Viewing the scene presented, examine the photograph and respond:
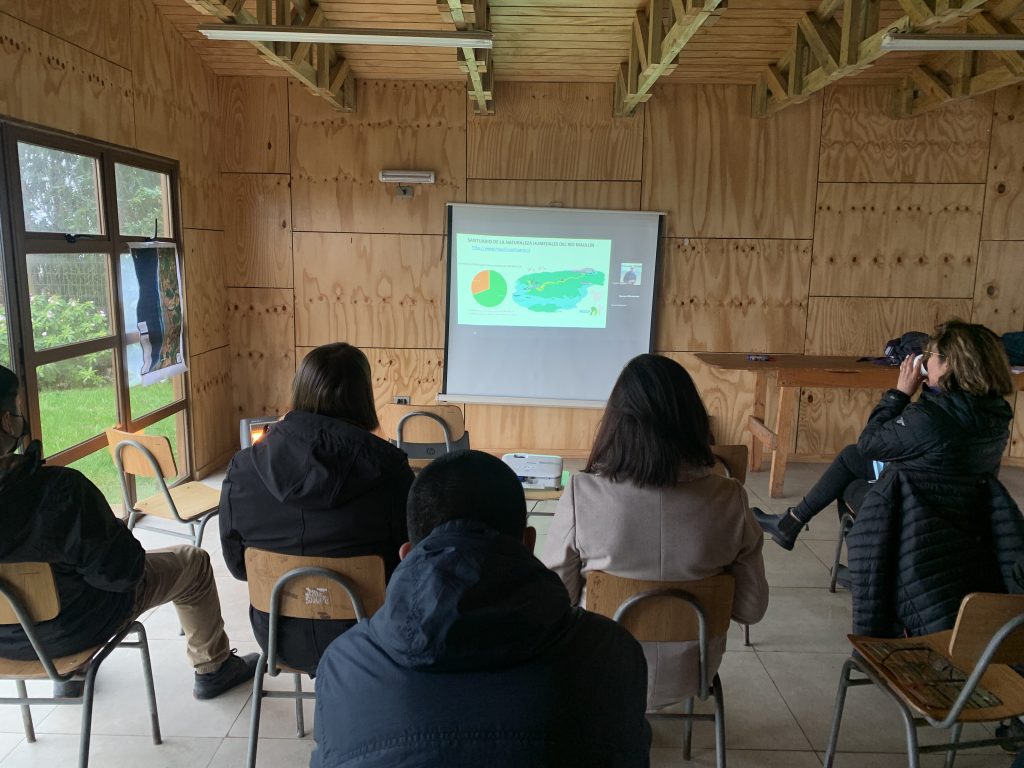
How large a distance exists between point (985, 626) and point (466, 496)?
136cm

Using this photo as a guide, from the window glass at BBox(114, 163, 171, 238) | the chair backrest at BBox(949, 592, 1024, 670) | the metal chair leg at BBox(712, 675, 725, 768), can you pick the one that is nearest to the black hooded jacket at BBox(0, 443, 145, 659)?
the metal chair leg at BBox(712, 675, 725, 768)

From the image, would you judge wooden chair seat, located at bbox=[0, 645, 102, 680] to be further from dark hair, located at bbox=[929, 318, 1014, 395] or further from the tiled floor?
dark hair, located at bbox=[929, 318, 1014, 395]

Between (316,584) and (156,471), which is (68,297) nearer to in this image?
(156,471)

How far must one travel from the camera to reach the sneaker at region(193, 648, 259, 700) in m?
2.48

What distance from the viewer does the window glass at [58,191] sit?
3.20 m

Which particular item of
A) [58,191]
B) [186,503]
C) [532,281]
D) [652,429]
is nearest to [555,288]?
[532,281]

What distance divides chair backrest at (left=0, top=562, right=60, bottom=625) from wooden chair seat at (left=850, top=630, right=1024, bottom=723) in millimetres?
2118

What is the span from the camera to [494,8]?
4.09 m

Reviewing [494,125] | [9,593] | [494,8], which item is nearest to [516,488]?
[9,593]

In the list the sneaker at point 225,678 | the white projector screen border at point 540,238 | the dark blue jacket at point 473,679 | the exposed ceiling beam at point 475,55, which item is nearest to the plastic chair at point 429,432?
the sneaker at point 225,678

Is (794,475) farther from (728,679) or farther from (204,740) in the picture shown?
(204,740)

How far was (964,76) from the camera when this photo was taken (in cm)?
451

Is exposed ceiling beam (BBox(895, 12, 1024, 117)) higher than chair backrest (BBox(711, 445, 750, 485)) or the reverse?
higher

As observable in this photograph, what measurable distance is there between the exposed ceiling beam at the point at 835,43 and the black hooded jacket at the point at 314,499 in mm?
2894
